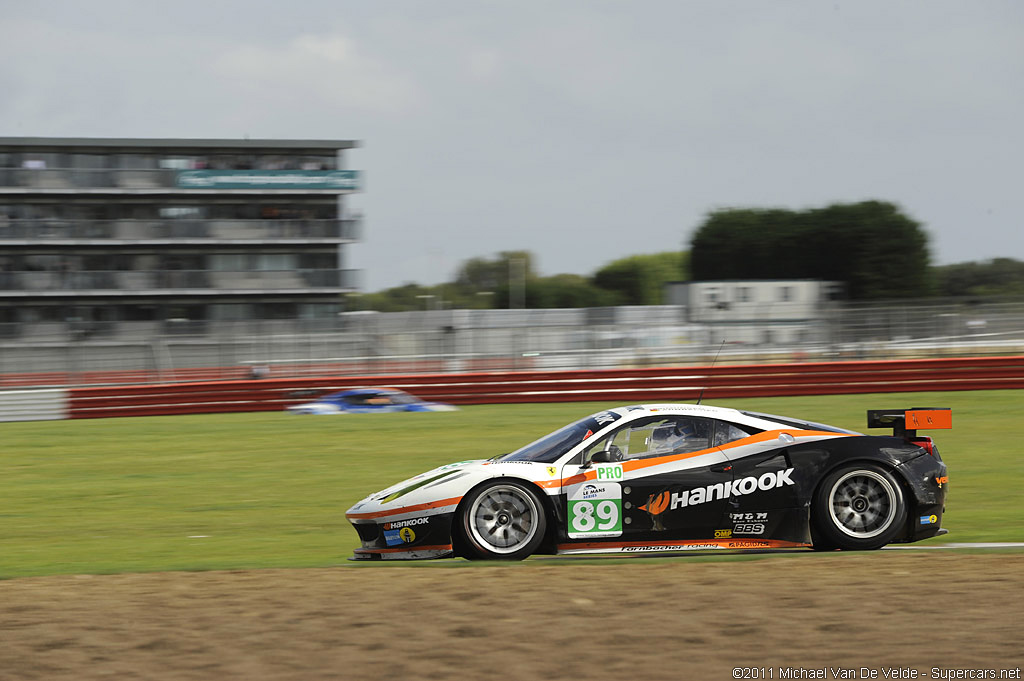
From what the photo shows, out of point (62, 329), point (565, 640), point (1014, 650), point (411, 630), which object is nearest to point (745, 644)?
point (565, 640)

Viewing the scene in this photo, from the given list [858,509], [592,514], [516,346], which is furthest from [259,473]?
[516,346]

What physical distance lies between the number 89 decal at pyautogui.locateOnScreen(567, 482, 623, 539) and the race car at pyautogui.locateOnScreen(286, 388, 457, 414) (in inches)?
532

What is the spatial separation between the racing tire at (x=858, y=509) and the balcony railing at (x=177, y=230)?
37600 millimetres

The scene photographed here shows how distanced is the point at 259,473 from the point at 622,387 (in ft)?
35.4

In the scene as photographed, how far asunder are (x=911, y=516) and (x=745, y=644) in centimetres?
277

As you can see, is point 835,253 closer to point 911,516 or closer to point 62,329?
point 62,329

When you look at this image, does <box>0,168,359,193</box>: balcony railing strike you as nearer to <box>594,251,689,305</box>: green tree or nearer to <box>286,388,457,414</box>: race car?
<box>286,388,457,414</box>: race car

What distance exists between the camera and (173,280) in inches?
1606

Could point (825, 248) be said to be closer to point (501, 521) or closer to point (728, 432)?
point (728, 432)

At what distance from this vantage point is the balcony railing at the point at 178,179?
4097 cm

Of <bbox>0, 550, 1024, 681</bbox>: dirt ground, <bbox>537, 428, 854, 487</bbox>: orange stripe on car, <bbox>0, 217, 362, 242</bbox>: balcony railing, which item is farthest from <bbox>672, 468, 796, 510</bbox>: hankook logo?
<bbox>0, 217, 362, 242</bbox>: balcony railing

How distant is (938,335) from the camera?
75.1 feet

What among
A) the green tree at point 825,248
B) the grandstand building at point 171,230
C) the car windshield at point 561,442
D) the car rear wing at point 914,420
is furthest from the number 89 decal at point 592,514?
the green tree at point 825,248

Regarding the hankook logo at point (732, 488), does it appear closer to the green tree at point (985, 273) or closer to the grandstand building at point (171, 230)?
the grandstand building at point (171, 230)
